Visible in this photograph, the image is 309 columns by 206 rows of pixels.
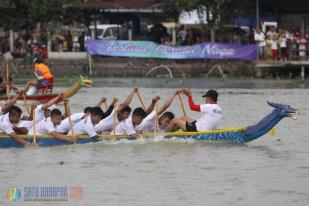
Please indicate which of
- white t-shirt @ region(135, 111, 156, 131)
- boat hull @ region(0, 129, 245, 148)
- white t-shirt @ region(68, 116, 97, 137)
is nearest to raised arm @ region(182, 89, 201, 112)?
boat hull @ region(0, 129, 245, 148)

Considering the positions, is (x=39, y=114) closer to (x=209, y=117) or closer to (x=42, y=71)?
(x=209, y=117)

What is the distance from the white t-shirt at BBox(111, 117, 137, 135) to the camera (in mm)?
21516

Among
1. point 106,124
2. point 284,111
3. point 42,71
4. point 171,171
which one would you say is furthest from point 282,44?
→ point 171,171

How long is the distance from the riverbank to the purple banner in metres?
1.16

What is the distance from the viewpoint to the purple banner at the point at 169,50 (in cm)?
4200

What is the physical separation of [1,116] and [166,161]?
3.48m

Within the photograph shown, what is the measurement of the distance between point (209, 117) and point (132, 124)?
151 cm

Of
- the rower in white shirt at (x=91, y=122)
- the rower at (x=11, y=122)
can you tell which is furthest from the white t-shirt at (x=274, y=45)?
the rower at (x=11, y=122)

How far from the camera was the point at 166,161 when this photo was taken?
2052cm

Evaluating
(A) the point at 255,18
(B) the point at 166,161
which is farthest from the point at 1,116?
(A) the point at 255,18

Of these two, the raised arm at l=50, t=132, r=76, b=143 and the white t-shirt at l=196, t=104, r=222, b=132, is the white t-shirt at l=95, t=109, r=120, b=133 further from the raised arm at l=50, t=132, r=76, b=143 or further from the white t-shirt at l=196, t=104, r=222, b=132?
the white t-shirt at l=196, t=104, r=222, b=132

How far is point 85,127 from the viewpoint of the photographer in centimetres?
2152

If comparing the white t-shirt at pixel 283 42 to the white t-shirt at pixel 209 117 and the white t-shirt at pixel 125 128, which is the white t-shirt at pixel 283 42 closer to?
the white t-shirt at pixel 209 117

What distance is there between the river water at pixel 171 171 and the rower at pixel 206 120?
0.31 m
